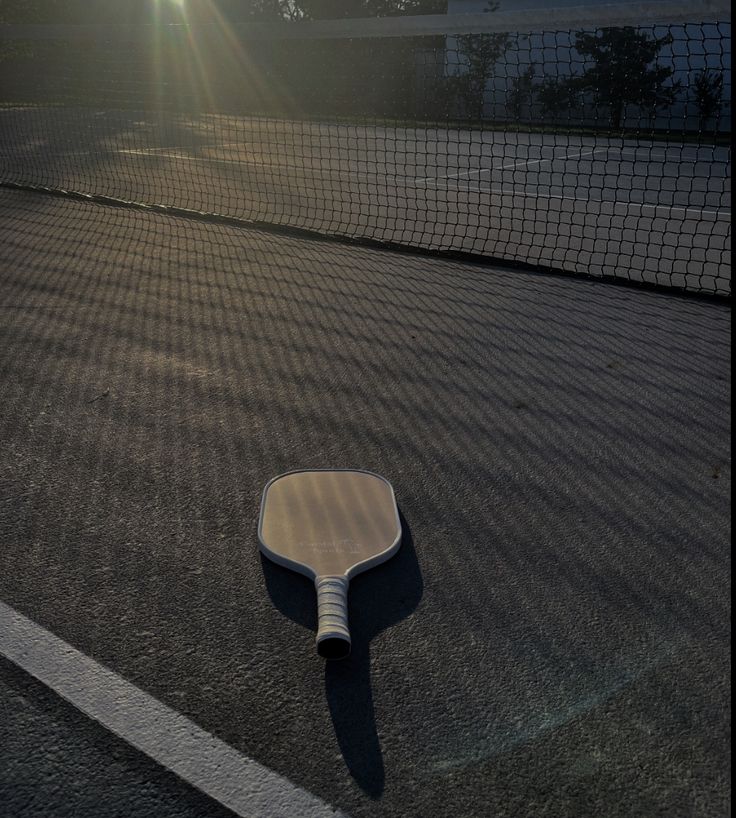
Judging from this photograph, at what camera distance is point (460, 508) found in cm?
376

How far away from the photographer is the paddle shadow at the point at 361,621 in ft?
7.83

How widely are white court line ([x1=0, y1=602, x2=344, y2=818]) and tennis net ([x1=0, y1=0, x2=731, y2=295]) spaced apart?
6.61 metres

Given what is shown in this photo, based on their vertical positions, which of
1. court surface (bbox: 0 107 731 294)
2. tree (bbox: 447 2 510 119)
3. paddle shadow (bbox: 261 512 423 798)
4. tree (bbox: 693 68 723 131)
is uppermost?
tree (bbox: 447 2 510 119)

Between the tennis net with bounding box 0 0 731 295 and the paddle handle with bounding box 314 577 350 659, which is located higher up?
the tennis net with bounding box 0 0 731 295

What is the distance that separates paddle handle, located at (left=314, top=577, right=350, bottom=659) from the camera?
2.71 meters

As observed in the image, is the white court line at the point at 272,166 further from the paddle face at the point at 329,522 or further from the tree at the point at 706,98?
the paddle face at the point at 329,522

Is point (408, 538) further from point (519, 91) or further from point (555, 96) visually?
point (555, 96)

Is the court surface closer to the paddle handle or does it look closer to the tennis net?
the tennis net

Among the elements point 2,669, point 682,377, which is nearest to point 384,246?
point 682,377

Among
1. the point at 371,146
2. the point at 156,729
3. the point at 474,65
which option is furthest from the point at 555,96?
the point at 156,729

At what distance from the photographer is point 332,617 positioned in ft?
9.21

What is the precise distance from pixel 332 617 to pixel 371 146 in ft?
64.9

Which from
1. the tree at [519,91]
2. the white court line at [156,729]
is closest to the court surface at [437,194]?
the tree at [519,91]

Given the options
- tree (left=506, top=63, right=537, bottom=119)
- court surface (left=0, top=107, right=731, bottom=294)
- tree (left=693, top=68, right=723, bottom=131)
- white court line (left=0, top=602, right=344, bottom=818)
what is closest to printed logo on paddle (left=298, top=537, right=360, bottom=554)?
white court line (left=0, top=602, right=344, bottom=818)
